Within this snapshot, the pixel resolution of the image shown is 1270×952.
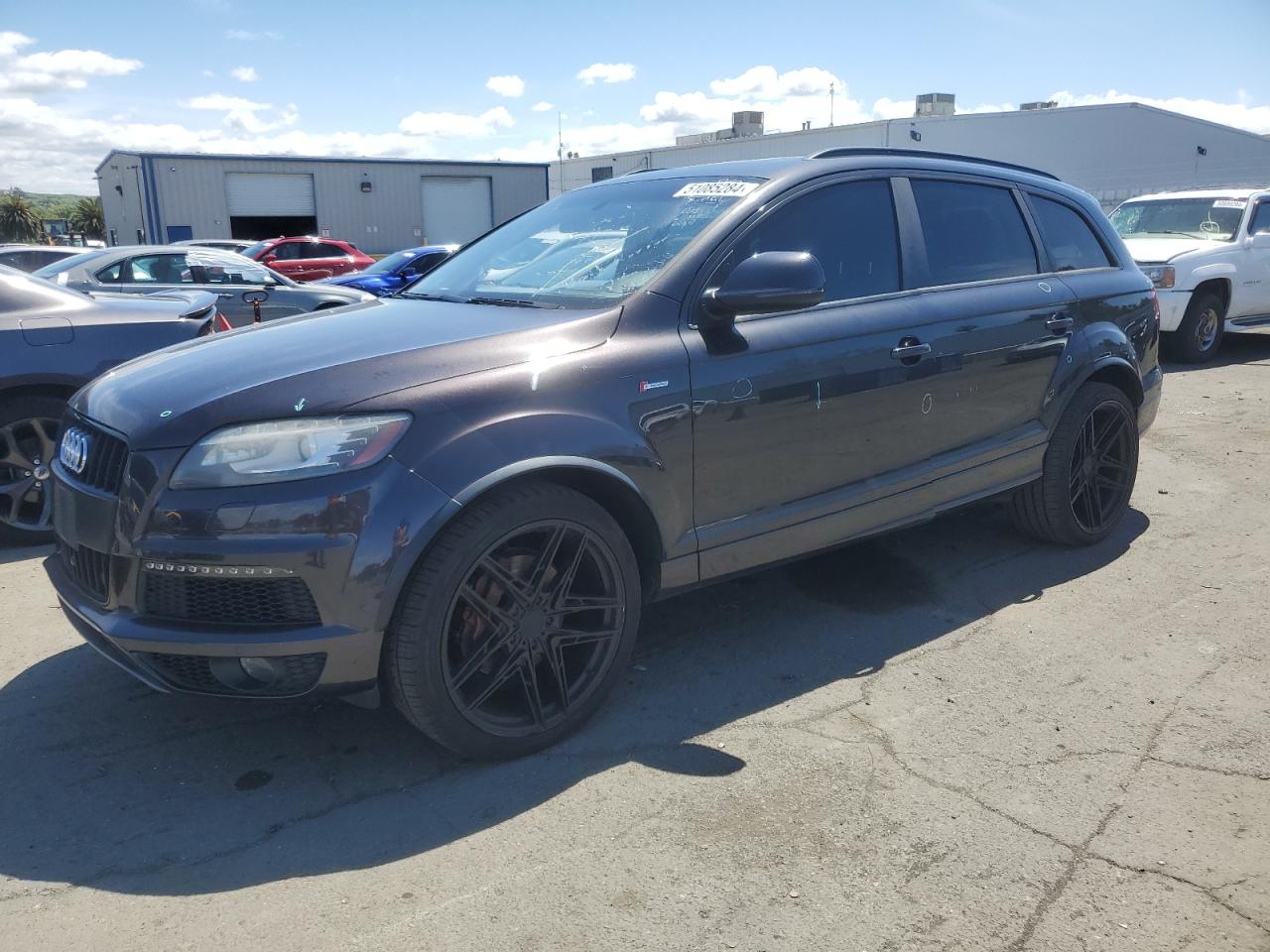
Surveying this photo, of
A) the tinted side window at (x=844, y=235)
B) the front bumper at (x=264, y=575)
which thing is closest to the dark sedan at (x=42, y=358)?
the front bumper at (x=264, y=575)

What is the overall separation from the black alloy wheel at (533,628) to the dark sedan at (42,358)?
10.5 feet

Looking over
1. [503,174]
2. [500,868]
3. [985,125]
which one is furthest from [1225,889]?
[503,174]

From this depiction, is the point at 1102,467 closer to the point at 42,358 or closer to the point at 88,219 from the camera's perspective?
the point at 42,358

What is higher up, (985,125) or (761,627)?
(985,125)

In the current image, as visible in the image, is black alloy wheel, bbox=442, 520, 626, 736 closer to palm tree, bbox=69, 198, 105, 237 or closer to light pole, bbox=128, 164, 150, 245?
light pole, bbox=128, 164, 150, 245

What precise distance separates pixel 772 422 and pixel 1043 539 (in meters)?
2.28

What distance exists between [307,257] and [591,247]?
21.7 meters

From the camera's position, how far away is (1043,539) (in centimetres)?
510

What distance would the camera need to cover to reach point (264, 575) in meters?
2.69

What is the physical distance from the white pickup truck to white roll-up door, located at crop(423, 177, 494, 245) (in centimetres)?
3436

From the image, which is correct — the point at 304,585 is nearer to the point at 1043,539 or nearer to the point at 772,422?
the point at 772,422

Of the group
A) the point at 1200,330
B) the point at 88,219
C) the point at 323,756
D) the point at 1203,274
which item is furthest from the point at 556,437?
the point at 88,219

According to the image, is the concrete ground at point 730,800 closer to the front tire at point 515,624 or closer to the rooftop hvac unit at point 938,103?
the front tire at point 515,624

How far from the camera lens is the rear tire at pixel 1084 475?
480 cm
